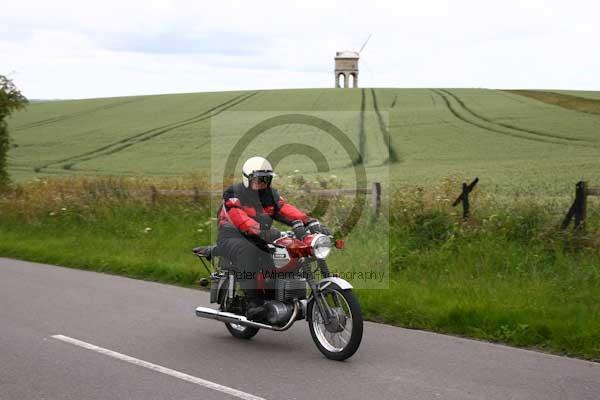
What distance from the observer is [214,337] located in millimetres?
8039

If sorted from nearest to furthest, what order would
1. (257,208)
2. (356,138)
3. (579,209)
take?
(257,208) < (579,209) < (356,138)

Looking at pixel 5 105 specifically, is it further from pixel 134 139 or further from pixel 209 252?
pixel 209 252

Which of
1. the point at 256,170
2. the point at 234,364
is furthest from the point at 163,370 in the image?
the point at 256,170

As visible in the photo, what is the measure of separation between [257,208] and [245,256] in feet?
1.75

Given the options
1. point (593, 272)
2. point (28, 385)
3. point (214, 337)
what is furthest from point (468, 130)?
point (28, 385)

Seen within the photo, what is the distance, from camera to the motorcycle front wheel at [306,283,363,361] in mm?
6559

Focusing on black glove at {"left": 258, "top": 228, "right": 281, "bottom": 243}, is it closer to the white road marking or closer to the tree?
the white road marking

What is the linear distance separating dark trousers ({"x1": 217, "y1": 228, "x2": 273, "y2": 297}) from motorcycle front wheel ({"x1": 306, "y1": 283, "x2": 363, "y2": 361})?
0.71 metres

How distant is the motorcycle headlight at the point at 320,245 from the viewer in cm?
682

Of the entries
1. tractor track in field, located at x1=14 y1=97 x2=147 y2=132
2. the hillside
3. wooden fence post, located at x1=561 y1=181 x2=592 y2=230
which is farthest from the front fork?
tractor track in field, located at x1=14 y1=97 x2=147 y2=132

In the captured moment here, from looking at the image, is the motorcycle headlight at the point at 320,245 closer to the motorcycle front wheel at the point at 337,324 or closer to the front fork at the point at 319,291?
the front fork at the point at 319,291

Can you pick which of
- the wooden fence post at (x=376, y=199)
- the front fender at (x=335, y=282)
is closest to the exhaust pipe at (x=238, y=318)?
the front fender at (x=335, y=282)

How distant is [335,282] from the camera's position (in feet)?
22.3

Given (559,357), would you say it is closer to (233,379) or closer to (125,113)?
(233,379)
